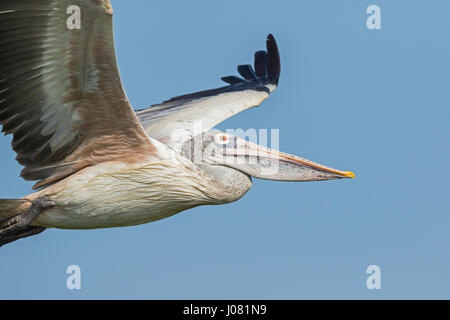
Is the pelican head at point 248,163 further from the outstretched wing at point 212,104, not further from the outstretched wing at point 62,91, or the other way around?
the outstretched wing at point 62,91

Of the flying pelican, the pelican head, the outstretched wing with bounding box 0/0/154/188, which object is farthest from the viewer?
the pelican head

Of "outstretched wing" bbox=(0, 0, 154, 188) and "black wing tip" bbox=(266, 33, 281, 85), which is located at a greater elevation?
"black wing tip" bbox=(266, 33, 281, 85)

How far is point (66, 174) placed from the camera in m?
7.24

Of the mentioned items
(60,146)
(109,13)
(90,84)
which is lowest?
(60,146)

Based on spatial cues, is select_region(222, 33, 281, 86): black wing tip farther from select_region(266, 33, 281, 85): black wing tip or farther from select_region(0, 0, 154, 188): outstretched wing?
select_region(0, 0, 154, 188): outstretched wing

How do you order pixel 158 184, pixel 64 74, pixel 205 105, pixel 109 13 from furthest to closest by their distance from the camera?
pixel 205 105, pixel 158 184, pixel 64 74, pixel 109 13

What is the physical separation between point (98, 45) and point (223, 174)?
179 centimetres

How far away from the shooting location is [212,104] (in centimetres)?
908

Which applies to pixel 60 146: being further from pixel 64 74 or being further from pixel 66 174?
pixel 64 74

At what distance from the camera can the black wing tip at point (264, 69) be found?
Result: 10.2m

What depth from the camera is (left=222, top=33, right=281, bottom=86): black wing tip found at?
10.2 m

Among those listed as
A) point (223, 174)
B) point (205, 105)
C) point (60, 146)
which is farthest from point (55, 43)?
point (205, 105)

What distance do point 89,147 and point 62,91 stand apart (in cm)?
66

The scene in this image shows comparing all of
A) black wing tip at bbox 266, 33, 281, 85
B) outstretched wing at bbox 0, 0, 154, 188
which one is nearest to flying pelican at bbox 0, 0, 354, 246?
outstretched wing at bbox 0, 0, 154, 188
